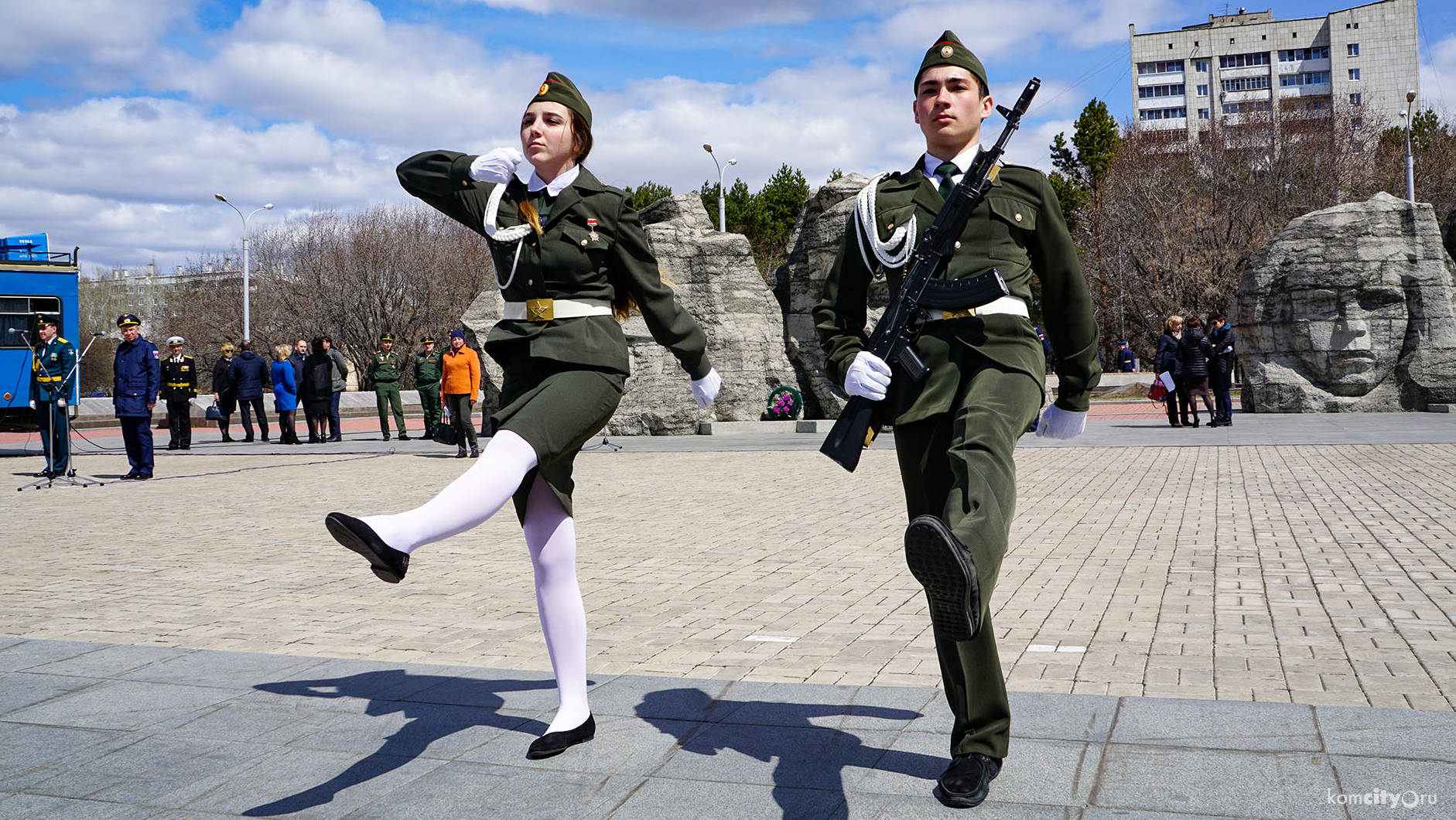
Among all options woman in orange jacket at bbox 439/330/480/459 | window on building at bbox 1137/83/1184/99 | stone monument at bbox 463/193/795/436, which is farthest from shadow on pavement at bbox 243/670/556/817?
window on building at bbox 1137/83/1184/99

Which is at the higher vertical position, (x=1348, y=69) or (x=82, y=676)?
(x=1348, y=69)

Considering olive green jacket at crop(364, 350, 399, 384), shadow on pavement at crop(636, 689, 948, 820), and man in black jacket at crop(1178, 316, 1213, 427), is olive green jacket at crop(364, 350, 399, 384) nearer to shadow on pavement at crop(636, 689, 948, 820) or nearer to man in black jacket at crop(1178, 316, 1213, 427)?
man in black jacket at crop(1178, 316, 1213, 427)

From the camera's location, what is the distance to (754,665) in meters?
4.45

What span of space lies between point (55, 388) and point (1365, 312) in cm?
2038

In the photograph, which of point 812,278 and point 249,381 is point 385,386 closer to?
point 249,381

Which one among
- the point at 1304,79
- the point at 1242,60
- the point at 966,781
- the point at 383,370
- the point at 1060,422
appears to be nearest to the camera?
the point at 966,781

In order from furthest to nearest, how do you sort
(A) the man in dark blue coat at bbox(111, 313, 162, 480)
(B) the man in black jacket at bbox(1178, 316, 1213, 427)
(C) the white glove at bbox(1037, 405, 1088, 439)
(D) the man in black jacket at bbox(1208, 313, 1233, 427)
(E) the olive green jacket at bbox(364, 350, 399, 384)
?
(E) the olive green jacket at bbox(364, 350, 399, 384), (D) the man in black jacket at bbox(1208, 313, 1233, 427), (B) the man in black jacket at bbox(1178, 316, 1213, 427), (A) the man in dark blue coat at bbox(111, 313, 162, 480), (C) the white glove at bbox(1037, 405, 1088, 439)

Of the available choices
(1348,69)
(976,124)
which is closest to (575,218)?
(976,124)

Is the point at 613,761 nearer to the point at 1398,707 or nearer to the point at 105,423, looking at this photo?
the point at 1398,707

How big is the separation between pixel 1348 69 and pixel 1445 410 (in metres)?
91.2

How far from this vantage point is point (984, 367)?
302 centimetres

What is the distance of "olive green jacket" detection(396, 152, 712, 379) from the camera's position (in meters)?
3.46

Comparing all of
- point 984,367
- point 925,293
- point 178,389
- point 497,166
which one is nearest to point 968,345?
point 984,367

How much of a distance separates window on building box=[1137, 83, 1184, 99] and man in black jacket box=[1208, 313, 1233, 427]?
94.5 meters
